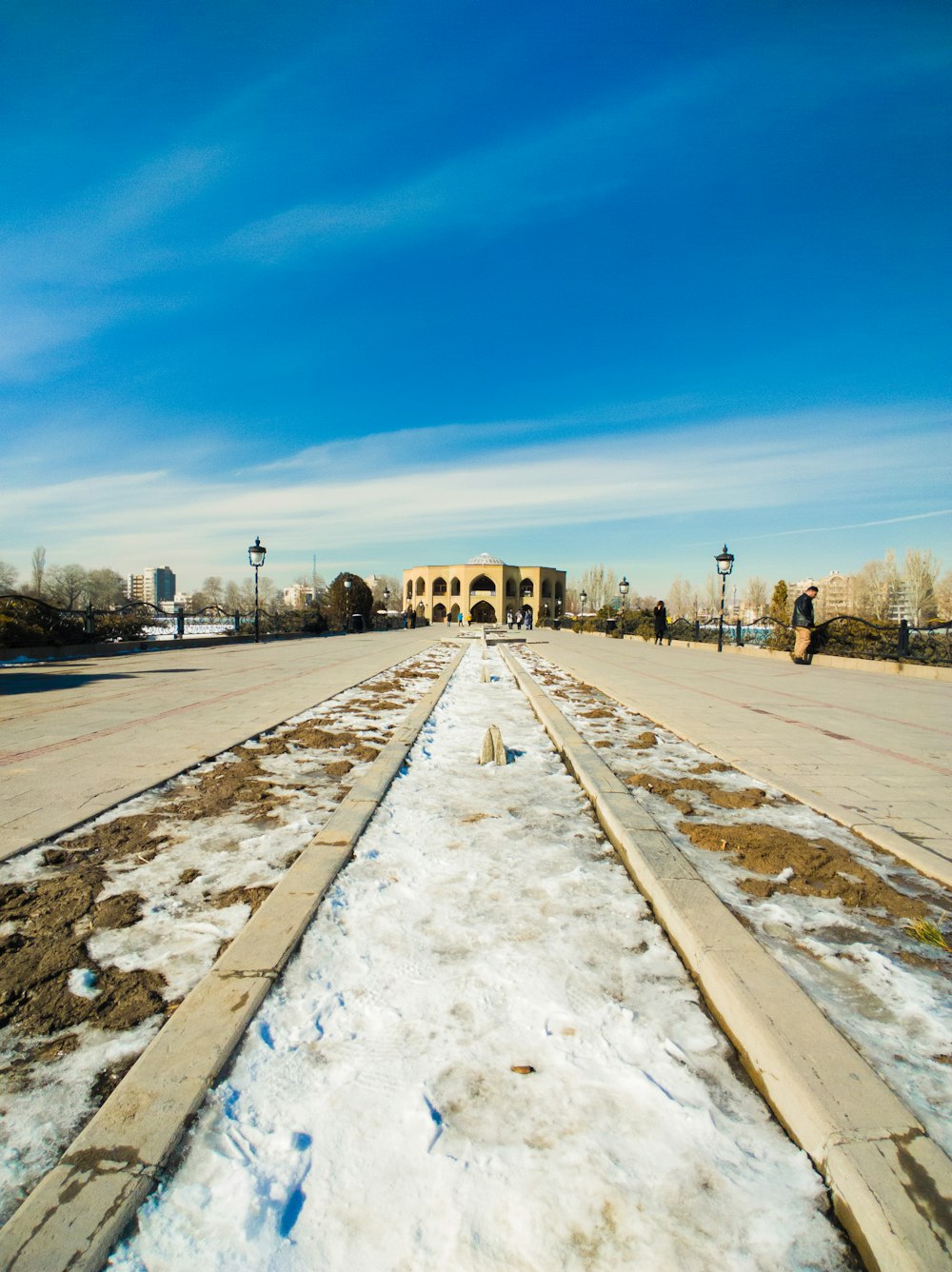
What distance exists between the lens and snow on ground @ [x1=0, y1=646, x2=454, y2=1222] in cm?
157

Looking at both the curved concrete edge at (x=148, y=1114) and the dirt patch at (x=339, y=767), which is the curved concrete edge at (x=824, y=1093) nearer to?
the curved concrete edge at (x=148, y=1114)

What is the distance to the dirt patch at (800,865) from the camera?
2.76 m

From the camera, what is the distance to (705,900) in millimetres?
2584

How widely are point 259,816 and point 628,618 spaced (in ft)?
88.2

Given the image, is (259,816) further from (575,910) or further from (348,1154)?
(348,1154)

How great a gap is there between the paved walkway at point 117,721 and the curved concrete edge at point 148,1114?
68.8 inches

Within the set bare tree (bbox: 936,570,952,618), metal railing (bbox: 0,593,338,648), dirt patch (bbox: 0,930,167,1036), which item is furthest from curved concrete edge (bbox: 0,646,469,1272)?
bare tree (bbox: 936,570,952,618)

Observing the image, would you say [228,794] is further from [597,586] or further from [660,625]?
[597,586]

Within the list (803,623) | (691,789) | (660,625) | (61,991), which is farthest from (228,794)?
(660,625)

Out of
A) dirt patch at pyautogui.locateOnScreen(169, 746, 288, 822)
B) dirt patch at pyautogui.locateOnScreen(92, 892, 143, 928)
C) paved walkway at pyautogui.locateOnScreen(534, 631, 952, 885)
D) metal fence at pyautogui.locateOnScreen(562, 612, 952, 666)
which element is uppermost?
metal fence at pyautogui.locateOnScreen(562, 612, 952, 666)

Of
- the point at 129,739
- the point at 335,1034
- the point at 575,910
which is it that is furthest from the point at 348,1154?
the point at 129,739

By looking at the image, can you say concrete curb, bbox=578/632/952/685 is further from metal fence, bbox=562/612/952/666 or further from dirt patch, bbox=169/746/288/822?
dirt patch, bbox=169/746/288/822

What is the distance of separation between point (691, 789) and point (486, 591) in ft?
258

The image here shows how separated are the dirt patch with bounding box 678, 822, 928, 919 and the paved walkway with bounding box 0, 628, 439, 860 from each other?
357cm
